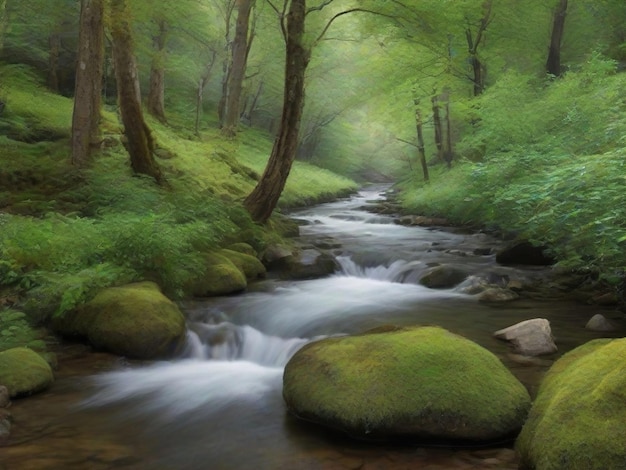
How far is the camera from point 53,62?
2028 centimetres

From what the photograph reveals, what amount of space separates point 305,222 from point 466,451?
1466 centimetres

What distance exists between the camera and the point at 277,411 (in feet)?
15.7

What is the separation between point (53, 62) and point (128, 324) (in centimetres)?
1875

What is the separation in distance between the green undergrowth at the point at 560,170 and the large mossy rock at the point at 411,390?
218 cm

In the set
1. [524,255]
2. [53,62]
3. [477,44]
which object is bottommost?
[524,255]

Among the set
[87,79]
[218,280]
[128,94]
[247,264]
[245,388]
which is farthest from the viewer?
[87,79]

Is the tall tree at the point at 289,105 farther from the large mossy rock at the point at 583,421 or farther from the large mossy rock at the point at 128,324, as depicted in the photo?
the large mossy rock at the point at 583,421

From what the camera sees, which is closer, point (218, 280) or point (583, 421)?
point (583, 421)

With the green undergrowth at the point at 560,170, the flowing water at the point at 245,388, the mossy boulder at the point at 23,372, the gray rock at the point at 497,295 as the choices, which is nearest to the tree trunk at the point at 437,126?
the green undergrowth at the point at 560,170

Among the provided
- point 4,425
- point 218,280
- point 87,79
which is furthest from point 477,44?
point 4,425

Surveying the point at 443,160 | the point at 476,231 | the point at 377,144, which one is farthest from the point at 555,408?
the point at 377,144

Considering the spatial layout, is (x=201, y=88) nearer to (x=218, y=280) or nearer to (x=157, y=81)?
(x=157, y=81)

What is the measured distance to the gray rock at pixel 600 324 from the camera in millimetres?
6527

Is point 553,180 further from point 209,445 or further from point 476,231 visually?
point 476,231
